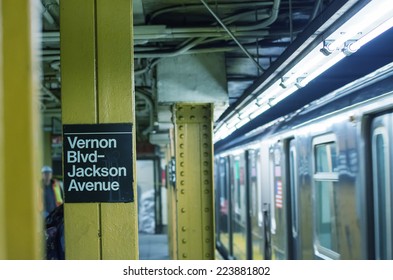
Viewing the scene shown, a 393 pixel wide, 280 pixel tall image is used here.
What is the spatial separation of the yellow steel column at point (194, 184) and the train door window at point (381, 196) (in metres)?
1.88

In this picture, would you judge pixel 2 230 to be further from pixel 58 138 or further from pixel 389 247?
pixel 58 138

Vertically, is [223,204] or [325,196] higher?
[325,196]

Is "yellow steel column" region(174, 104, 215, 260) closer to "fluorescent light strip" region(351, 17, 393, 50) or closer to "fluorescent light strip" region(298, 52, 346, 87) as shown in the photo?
"fluorescent light strip" region(298, 52, 346, 87)

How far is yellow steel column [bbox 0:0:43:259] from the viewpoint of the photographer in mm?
1013

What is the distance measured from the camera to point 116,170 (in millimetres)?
2531

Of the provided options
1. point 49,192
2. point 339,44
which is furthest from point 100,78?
point 49,192

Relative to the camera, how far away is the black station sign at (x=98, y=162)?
2506 mm

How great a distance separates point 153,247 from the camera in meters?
13.0

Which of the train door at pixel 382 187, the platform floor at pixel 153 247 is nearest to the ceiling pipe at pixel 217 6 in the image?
the train door at pixel 382 187

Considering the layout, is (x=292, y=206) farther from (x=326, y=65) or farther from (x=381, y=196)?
(x=326, y=65)

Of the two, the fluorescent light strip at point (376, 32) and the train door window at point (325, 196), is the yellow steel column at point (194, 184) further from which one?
the fluorescent light strip at point (376, 32)

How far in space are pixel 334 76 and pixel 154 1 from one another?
6.47 ft

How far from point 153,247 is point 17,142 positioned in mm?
12267
